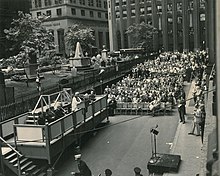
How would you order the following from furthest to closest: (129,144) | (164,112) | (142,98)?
(142,98), (164,112), (129,144)

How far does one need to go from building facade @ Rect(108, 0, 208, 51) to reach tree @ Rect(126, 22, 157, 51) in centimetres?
272

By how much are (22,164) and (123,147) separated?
2.95 m

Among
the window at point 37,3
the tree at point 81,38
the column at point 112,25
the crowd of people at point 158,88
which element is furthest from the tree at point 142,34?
the crowd of people at point 158,88

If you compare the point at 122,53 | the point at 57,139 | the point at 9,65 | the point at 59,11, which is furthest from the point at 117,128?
the point at 59,11

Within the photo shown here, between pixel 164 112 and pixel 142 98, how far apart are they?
1.25 m

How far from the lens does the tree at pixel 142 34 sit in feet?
129

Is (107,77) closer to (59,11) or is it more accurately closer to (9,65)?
(9,65)

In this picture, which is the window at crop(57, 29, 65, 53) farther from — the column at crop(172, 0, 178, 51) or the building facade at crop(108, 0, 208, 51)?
the column at crop(172, 0, 178, 51)

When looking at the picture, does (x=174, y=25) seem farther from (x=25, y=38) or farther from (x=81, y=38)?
(x=25, y=38)

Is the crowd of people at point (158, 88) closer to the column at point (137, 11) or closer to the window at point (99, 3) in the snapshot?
the window at point (99, 3)

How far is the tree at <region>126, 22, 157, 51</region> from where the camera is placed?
39.3 m

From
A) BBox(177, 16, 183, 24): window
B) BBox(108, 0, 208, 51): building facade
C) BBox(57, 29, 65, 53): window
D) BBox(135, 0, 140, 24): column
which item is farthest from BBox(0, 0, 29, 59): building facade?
BBox(177, 16, 183, 24): window

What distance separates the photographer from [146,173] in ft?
22.6

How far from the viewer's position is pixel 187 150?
739cm
